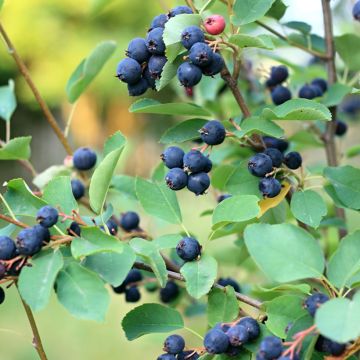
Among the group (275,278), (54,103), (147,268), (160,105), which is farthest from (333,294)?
(54,103)

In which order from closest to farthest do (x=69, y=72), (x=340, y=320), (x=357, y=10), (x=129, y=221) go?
1. (x=340, y=320)
2. (x=357, y=10)
3. (x=129, y=221)
4. (x=69, y=72)

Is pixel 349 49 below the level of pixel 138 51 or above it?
below

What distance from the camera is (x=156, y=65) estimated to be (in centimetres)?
93

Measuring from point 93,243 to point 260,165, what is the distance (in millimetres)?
316

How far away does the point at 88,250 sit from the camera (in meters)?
0.76

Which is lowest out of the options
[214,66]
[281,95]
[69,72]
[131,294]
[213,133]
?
[69,72]

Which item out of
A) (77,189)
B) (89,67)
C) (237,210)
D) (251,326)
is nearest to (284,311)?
(251,326)

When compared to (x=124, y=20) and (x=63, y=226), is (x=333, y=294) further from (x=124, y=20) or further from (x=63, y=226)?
(x=124, y=20)

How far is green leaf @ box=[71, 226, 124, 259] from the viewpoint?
29.6 inches

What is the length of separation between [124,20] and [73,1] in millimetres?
1248

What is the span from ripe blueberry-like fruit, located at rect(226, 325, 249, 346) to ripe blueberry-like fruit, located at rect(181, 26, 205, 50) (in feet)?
1.28

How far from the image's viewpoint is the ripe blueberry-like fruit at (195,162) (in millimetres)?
942

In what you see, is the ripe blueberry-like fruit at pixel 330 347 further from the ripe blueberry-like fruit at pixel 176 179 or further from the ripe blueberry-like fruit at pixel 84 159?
the ripe blueberry-like fruit at pixel 84 159

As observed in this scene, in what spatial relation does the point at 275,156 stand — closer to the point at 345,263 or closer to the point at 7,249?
the point at 345,263
